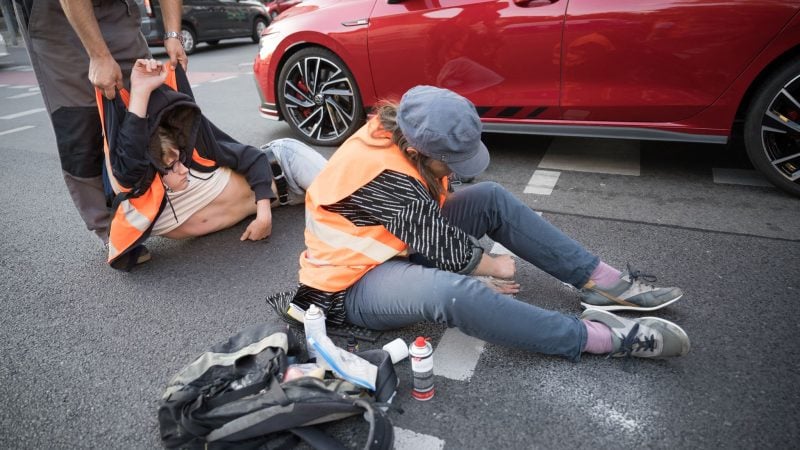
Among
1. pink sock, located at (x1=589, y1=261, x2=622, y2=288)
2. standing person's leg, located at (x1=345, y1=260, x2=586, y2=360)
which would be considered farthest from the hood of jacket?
pink sock, located at (x1=589, y1=261, x2=622, y2=288)

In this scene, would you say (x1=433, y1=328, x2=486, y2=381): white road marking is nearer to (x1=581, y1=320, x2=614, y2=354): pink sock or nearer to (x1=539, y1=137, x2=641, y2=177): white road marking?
(x1=581, y1=320, x2=614, y2=354): pink sock

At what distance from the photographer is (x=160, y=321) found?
8.50 feet

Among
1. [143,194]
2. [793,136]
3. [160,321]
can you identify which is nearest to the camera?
[160,321]

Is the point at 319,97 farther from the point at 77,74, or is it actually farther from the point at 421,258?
the point at 421,258

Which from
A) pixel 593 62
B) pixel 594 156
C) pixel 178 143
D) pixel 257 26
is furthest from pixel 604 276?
pixel 257 26

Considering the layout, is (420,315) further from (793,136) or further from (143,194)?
(793,136)

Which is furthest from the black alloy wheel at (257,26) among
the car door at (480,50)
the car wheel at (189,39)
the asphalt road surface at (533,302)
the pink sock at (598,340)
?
the pink sock at (598,340)

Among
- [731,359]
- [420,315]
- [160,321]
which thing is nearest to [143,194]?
[160,321]

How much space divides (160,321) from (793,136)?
3.53 metres

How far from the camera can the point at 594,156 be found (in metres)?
4.12

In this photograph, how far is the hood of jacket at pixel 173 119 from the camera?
2.82 m

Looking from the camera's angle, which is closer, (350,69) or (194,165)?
(194,165)

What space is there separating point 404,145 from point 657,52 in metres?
2.00

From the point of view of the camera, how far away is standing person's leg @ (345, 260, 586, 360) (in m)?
1.97
